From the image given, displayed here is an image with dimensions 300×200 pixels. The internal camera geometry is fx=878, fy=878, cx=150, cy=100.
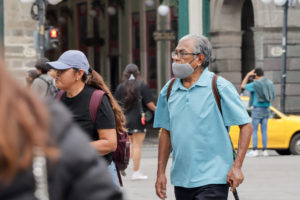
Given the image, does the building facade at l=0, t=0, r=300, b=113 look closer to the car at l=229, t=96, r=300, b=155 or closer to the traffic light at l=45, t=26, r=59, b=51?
the traffic light at l=45, t=26, r=59, b=51

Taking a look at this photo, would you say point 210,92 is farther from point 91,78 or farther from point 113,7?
point 113,7

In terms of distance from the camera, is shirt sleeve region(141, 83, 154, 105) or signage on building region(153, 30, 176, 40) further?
signage on building region(153, 30, 176, 40)

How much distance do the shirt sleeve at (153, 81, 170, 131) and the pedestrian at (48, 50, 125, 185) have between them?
235mm

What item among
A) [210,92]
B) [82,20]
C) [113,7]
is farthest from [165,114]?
[82,20]

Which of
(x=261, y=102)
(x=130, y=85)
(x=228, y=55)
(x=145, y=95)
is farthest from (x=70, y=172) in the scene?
(x=228, y=55)

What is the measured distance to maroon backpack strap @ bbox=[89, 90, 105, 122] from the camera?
519 cm

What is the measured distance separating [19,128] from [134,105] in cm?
1067

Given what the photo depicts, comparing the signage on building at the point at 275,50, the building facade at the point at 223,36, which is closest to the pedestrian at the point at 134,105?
the building facade at the point at 223,36

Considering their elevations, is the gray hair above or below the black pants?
above

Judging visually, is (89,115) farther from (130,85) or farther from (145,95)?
(145,95)

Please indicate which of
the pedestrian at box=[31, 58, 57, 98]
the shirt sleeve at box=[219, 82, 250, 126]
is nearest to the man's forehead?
the shirt sleeve at box=[219, 82, 250, 126]

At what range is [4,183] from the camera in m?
1.75

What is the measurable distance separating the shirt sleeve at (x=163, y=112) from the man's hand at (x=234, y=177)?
561 mm

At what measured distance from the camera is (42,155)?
1787 mm
